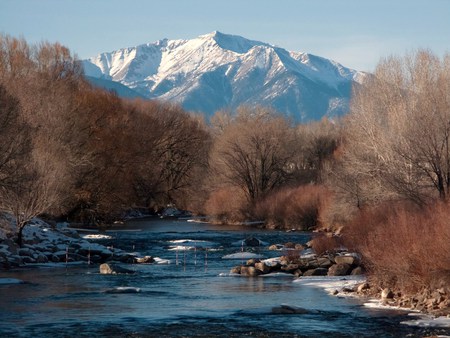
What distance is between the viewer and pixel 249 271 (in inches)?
1367

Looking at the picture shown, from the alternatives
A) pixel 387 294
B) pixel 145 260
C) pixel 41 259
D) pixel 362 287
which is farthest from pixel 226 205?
pixel 387 294

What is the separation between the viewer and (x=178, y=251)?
44625 mm

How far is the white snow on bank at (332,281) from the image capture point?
2989 centimetres

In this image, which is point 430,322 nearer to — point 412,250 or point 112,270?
point 412,250

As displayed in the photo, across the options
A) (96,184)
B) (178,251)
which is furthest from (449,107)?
(96,184)

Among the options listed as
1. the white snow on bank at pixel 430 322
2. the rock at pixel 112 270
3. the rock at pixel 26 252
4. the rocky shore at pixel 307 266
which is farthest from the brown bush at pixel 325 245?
the white snow on bank at pixel 430 322

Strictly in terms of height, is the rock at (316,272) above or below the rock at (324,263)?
below

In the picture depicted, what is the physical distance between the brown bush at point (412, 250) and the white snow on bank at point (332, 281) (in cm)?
143

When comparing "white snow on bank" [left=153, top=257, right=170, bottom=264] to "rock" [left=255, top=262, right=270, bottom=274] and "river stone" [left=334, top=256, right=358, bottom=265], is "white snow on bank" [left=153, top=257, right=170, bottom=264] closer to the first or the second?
"rock" [left=255, top=262, right=270, bottom=274]

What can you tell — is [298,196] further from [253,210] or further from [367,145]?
[367,145]

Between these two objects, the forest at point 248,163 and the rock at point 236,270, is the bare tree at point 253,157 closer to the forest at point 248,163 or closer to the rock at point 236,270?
the forest at point 248,163

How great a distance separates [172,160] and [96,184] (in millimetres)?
25203

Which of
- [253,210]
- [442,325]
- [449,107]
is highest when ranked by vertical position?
[449,107]

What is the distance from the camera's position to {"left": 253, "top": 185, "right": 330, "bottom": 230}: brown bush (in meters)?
61.1
